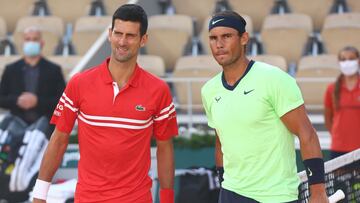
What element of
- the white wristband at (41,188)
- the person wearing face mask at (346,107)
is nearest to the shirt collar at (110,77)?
the white wristband at (41,188)

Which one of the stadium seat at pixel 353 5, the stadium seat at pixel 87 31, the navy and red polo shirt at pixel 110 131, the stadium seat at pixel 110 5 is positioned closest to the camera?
the navy and red polo shirt at pixel 110 131

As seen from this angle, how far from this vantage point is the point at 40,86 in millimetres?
8297

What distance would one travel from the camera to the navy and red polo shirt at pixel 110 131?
4848mm

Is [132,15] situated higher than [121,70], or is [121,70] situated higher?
[132,15]

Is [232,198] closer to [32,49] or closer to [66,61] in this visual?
[32,49]

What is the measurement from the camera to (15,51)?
42.1 ft

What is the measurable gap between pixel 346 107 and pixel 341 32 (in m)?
2.99

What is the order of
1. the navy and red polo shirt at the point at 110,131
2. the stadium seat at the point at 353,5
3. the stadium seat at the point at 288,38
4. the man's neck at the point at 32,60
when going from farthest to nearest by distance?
the stadium seat at the point at 353,5 < the stadium seat at the point at 288,38 < the man's neck at the point at 32,60 < the navy and red polo shirt at the point at 110,131

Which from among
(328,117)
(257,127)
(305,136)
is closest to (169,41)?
(328,117)

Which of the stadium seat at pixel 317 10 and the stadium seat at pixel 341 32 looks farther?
the stadium seat at pixel 317 10

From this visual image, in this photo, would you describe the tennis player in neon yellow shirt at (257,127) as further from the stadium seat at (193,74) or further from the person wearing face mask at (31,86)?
the stadium seat at (193,74)

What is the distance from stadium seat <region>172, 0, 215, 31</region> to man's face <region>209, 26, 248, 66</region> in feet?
26.7

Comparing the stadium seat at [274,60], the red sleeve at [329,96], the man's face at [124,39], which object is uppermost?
the man's face at [124,39]

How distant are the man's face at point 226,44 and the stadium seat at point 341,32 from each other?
694 cm
